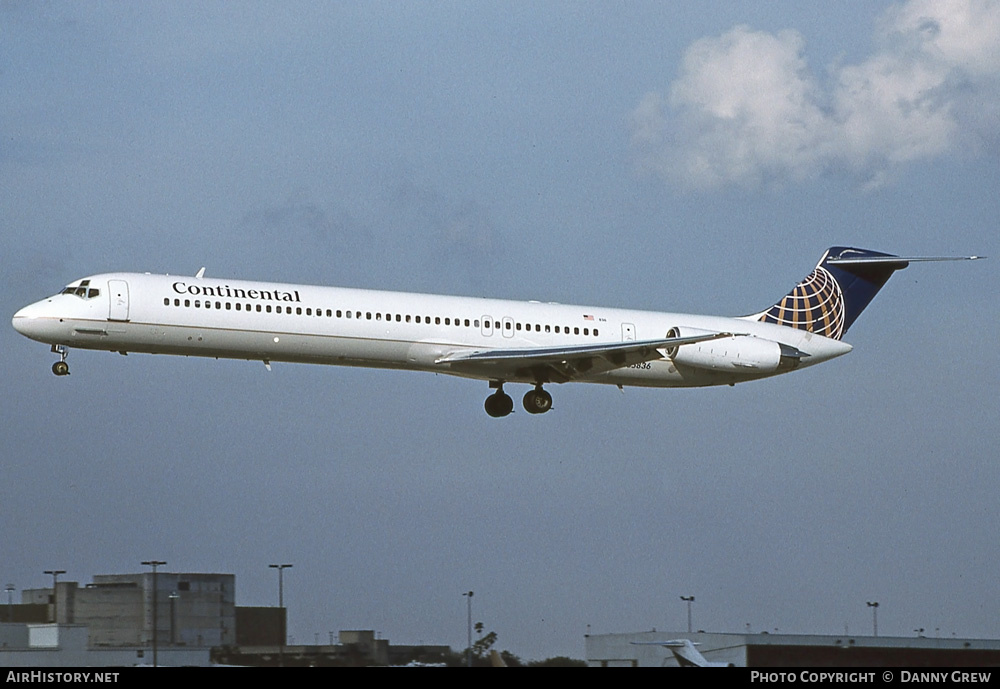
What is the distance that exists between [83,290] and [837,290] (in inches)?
1019

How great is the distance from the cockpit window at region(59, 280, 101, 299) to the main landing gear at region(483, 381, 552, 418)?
12858mm

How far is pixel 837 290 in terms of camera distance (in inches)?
2019

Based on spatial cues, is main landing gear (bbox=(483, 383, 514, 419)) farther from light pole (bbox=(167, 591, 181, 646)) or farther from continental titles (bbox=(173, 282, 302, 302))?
light pole (bbox=(167, 591, 181, 646))

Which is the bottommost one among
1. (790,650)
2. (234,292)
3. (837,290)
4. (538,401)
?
(790,650)

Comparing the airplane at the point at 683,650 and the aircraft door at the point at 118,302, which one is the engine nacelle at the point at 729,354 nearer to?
the airplane at the point at 683,650

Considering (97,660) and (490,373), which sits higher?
(490,373)

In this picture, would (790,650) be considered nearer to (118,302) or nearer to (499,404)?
(499,404)

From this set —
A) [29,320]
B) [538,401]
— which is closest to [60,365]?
[29,320]

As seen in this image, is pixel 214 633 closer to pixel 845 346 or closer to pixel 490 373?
pixel 490 373

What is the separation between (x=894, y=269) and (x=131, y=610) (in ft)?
99.4

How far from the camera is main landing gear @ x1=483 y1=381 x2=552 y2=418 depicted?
44.8 m
